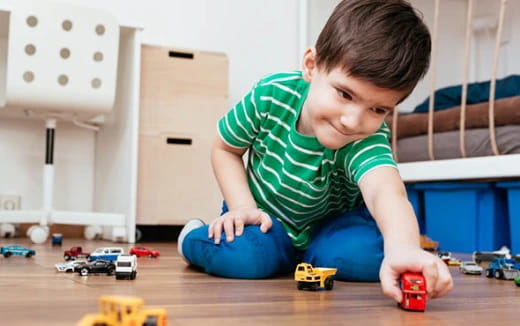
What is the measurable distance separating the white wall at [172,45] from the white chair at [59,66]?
0.33m

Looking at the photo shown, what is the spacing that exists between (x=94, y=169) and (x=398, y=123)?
43.2 inches

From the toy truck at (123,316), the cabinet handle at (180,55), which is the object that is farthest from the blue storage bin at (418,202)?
the toy truck at (123,316)

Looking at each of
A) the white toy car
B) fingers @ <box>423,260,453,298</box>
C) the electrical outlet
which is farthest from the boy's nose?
the electrical outlet

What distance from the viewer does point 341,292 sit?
0.87m

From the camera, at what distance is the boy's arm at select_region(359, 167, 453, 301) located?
709mm

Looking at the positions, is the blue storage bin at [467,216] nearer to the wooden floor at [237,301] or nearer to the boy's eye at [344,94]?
the wooden floor at [237,301]

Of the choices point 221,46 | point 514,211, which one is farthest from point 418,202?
point 221,46

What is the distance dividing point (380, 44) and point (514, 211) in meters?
1.08

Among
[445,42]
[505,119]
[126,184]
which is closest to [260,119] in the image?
[505,119]

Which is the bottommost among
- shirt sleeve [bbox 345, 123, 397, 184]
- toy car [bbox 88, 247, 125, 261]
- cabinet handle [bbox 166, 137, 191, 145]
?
toy car [bbox 88, 247, 125, 261]

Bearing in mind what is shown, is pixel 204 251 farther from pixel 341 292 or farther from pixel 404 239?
pixel 404 239

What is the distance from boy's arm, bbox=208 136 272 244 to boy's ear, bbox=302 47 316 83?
23 cm

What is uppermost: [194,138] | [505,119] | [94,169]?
[505,119]

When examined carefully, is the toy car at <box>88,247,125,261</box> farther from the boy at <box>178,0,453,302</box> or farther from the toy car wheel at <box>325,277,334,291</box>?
the toy car wheel at <box>325,277,334,291</box>
